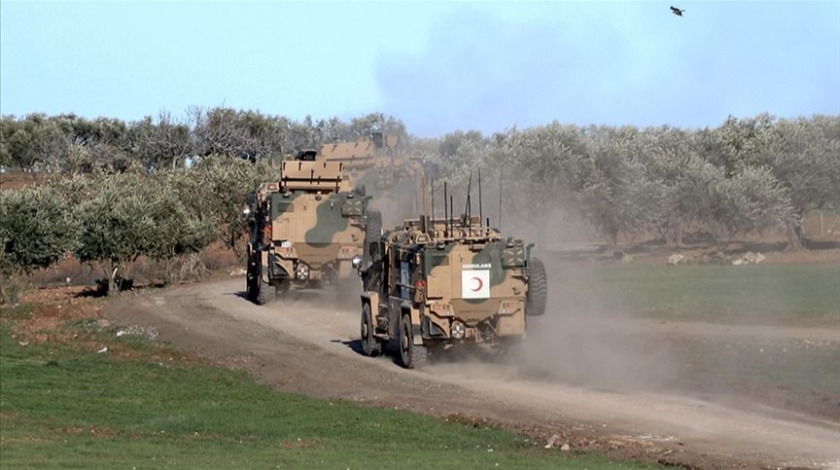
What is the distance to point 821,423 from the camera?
69.4ft

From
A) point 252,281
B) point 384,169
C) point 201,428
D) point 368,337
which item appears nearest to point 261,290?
point 252,281

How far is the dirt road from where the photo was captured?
19766 millimetres

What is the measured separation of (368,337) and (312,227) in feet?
34.5

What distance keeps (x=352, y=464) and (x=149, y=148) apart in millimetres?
88575

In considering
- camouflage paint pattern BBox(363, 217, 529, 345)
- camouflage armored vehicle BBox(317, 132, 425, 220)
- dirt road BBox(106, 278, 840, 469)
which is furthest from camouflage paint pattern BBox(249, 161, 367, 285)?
camouflage paint pattern BBox(363, 217, 529, 345)

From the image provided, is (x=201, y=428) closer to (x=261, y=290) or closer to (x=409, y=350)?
(x=409, y=350)

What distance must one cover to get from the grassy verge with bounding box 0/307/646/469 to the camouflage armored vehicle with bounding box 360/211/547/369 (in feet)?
11.4

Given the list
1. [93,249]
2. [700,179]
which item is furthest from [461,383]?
[700,179]

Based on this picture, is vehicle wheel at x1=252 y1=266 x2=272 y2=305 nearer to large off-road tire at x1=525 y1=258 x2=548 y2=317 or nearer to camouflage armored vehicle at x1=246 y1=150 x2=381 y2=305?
camouflage armored vehicle at x1=246 y1=150 x2=381 y2=305

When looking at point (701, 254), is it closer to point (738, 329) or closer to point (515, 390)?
point (738, 329)

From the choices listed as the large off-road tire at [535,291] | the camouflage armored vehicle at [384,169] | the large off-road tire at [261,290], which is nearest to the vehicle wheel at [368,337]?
the large off-road tire at [535,291]

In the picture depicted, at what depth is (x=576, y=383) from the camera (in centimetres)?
2689

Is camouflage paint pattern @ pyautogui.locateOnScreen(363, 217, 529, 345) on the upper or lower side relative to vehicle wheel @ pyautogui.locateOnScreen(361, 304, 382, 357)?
upper

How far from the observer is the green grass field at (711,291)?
3759 centimetres
